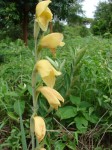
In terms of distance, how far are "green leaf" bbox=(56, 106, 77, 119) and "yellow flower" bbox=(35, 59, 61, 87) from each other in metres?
1.02

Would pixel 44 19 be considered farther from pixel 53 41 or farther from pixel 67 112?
pixel 67 112

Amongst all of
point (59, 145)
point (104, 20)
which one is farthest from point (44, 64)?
point (104, 20)

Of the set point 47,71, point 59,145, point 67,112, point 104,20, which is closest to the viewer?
point 47,71

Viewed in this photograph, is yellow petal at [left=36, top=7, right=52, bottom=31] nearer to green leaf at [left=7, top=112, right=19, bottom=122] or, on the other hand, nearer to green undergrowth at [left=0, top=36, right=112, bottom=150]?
green undergrowth at [left=0, top=36, right=112, bottom=150]

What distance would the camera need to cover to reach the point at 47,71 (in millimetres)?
1193

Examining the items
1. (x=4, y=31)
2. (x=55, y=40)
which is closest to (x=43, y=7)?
(x=55, y=40)

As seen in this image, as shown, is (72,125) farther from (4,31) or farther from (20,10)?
(4,31)

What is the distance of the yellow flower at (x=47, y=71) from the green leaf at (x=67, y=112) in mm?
1017

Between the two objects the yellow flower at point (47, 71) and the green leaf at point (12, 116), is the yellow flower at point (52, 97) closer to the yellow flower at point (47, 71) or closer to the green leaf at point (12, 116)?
the yellow flower at point (47, 71)

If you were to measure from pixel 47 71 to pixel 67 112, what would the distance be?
110 cm

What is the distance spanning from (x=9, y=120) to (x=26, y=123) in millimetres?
190

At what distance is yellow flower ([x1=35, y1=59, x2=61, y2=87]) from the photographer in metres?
1.19

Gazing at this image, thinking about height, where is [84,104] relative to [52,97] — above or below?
below

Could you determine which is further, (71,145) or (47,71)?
(71,145)
